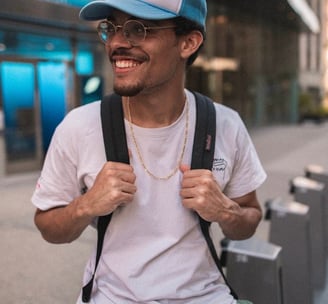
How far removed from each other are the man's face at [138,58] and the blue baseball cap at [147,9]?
47 mm

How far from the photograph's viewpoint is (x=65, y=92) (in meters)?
9.75

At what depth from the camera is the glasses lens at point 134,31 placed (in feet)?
5.19

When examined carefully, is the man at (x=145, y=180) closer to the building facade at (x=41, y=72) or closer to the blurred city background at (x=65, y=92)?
the blurred city background at (x=65, y=92)

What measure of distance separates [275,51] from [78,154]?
24.9m

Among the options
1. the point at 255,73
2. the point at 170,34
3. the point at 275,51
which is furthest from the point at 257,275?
the point at 275,51

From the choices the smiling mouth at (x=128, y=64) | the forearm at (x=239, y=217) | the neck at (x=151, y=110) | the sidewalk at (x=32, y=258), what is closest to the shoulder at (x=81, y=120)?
the neck at (x=151, y=110)

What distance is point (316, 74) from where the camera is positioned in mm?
38062

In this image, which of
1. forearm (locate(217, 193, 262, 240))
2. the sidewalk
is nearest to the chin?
forearm (locate(217, 193, 262, 240))

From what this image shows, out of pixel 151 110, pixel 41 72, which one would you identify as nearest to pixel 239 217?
pixel 151 110

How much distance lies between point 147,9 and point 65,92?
27.7 feet

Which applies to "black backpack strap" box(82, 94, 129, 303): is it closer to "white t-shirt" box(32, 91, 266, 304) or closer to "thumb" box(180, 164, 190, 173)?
A: "white t-shirt" box(32, 91, 266, 304)

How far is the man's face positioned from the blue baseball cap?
5 cm

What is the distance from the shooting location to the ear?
1.74m

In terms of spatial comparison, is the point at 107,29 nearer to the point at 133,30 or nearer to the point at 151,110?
the point at 133,30
